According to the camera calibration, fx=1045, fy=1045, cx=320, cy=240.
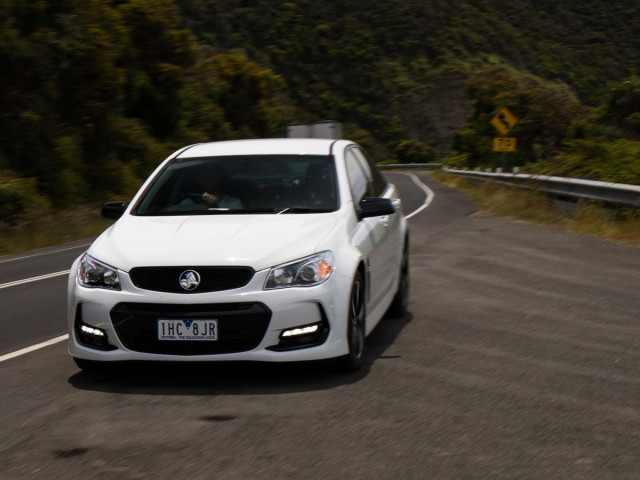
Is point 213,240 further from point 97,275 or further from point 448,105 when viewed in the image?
point 448,105

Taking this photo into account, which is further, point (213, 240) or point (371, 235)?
point (371, 235)

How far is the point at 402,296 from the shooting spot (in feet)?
29.1

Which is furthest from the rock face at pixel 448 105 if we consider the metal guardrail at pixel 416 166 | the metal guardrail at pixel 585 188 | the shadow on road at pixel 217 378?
the shadow on road at pixel 217 378

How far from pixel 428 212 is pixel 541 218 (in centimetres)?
457

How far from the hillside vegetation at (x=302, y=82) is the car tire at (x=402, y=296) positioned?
10135 millimetres

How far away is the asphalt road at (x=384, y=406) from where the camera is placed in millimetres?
4676

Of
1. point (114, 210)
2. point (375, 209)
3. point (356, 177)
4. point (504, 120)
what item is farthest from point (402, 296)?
point (504, 120)

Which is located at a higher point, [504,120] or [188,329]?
[188,329]

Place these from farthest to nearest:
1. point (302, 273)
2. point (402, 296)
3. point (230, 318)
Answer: point (402, 296)
point (302, 273)
point (230, 318)

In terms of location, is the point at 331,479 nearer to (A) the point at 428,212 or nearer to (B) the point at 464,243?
(B) the point at 464,243

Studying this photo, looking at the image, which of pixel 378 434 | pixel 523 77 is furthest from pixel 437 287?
pixel 523 77

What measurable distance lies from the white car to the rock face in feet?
291

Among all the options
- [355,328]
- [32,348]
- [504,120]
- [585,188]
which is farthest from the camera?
[504,120]

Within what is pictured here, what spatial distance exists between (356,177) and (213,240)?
1907 millimetres
